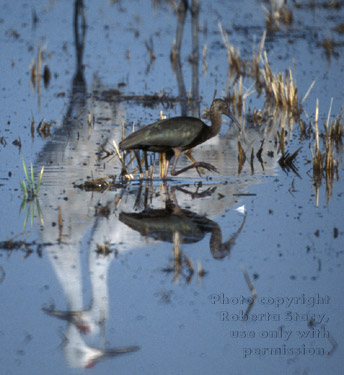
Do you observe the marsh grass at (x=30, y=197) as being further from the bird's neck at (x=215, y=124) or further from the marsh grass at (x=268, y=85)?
the marsh grass at (x=268, y=85)

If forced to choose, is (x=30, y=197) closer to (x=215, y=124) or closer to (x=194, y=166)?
(x=194, y=166)

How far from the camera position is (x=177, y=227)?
8039 mm

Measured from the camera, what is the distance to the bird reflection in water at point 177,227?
7460 mm

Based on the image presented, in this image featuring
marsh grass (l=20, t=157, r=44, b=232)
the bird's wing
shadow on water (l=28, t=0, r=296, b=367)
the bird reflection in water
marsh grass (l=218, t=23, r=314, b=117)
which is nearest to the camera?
shadow on water (l=28, t=0, r=296, b=367)

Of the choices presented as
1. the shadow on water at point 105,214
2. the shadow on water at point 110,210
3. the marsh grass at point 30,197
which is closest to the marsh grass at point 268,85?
the shadow on water at point 110,210

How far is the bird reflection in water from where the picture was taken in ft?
24.5

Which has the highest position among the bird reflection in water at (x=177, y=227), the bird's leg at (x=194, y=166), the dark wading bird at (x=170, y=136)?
the dark wading bird at (x=170, y=136)

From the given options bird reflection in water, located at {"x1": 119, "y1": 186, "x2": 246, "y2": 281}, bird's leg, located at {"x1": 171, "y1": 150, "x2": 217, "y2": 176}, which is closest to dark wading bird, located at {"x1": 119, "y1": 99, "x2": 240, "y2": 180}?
bird's leg, located at {"x1": 171, "y1": 150, "x2": 217, "y2": 176}

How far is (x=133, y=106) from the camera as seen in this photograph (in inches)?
563

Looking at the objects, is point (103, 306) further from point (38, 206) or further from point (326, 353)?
point (38, 206)

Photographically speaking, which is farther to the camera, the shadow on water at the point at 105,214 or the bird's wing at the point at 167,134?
the bird's wing at the point at 167,134

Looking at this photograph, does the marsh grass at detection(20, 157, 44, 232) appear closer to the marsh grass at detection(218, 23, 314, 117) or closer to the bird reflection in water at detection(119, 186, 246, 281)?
the bird reflection in water at detection(119, 186, 246, 281)

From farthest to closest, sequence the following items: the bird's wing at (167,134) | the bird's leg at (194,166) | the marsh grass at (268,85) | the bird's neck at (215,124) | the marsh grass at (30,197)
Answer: the marsh grass at (268,85) → the bird's neck at (215,124) → the bird's leg at (194,166) → the bird's wing at (167,134) → the marsh grass at (30,197)

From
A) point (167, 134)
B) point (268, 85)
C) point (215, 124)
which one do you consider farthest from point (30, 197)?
point (268, 85)
